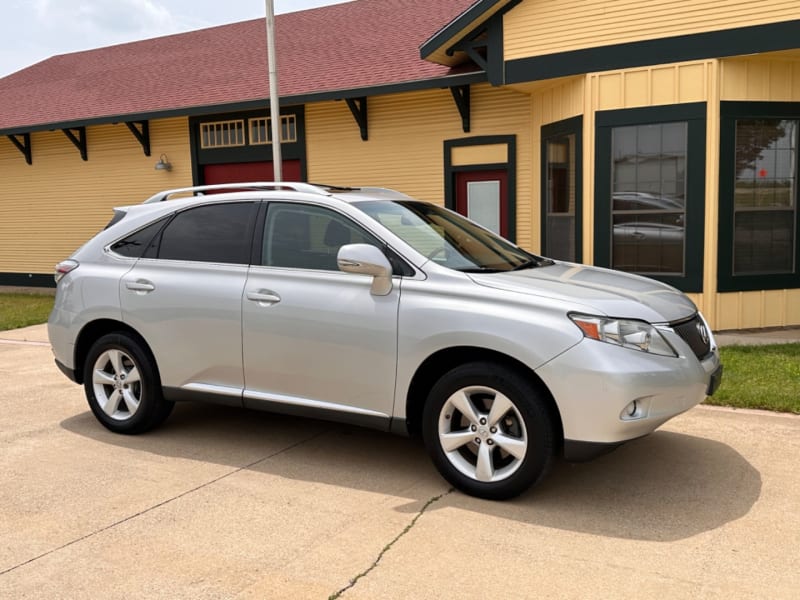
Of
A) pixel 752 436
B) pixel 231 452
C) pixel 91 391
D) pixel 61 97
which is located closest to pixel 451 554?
pixel 231 452

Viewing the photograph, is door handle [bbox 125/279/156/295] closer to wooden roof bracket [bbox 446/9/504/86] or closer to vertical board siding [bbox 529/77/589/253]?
vertical board siding [bbox 529/77/589/253]

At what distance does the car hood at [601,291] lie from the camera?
4.27m

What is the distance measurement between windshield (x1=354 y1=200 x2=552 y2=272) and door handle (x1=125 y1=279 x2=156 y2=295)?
1663 millimetres

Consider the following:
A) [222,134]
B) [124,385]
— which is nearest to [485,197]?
[222,134]

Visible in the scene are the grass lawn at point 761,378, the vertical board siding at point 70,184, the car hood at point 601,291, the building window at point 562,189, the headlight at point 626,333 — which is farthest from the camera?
the vertical board siding at point 70,184

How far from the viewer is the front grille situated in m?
4.43

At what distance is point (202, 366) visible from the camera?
17.5ft

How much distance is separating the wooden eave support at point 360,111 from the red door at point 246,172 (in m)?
1.63

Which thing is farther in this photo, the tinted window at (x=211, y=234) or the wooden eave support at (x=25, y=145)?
the wooden eave support at (x=25, y=145)

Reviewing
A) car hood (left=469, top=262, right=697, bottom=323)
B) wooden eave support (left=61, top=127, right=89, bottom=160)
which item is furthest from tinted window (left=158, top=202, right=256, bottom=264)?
wooden eave support (left=61, top=127, right=89, bottom=160)

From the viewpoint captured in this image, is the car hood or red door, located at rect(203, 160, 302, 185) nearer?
the car hood

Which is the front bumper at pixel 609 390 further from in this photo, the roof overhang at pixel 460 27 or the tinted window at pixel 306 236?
the roof overhang at pixel 460 27

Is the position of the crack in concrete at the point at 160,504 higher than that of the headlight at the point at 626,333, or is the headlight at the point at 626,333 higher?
the headlight at the point at 626,333

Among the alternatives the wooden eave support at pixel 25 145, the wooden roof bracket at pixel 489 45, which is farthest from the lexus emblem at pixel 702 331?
the wooden eave support at pixel 25 145
